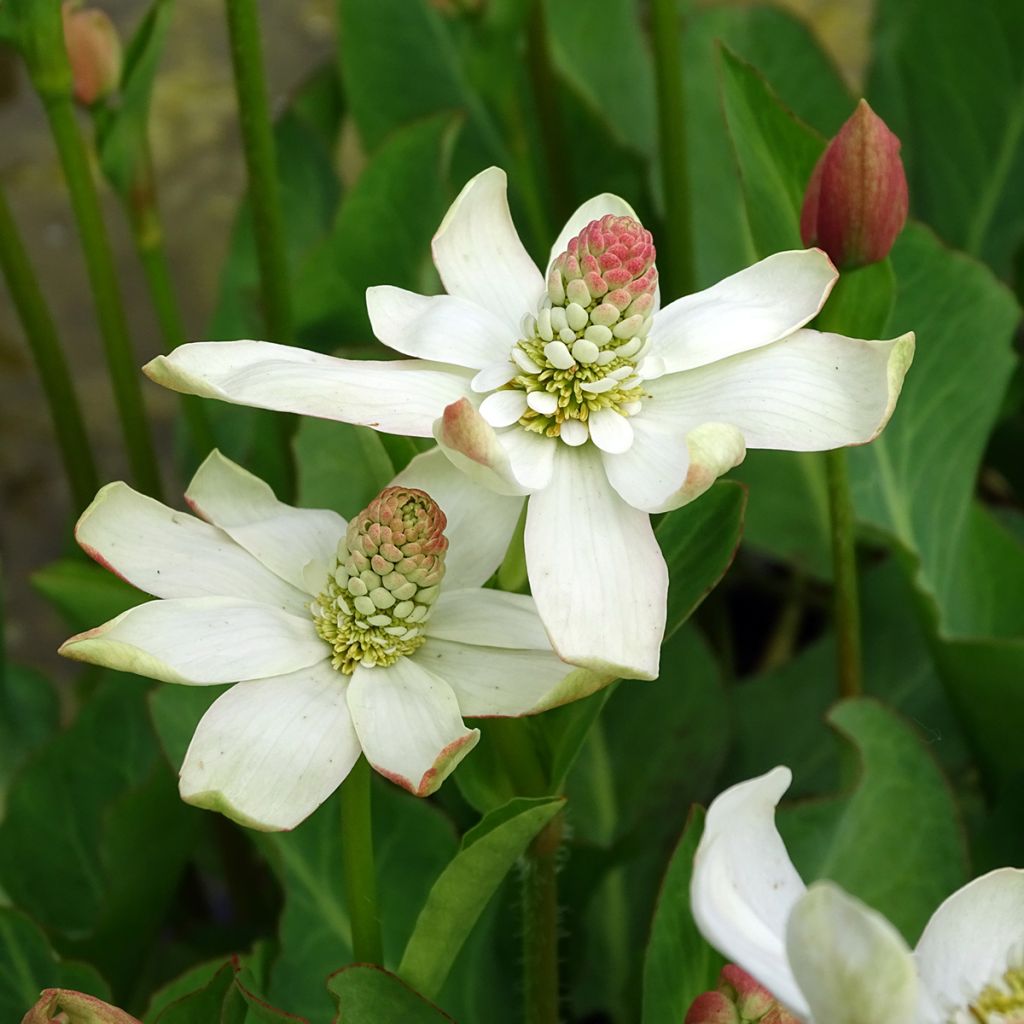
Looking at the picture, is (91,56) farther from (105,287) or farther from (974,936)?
(974,936)

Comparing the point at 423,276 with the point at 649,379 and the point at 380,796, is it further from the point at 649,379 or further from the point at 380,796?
the point at 649,379

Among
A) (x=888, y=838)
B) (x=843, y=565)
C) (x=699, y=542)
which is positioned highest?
(x=699, y=542)

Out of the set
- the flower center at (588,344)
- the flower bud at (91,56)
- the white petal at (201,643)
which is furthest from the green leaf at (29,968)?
the flower bud at (91,56)

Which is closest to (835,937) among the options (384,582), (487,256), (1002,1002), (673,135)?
(1002,1002)

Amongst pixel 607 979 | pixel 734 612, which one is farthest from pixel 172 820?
pixel 734 612

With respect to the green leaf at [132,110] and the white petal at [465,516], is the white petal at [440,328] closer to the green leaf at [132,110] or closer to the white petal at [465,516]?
the white petal at [465,516]

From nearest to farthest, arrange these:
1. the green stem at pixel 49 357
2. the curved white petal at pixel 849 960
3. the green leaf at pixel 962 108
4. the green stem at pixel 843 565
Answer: the curved white petal at pixel 849 960 → the green stem at pixel 843 565 → the green stem at pixel 49 357 → the green leaf at pixel 962 108
